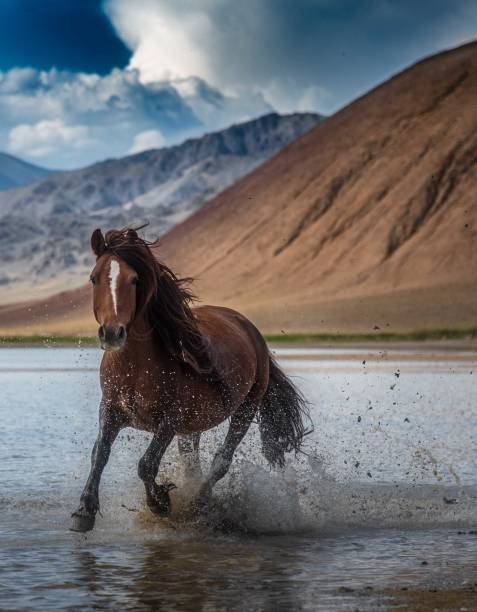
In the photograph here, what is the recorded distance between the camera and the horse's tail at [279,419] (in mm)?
10492

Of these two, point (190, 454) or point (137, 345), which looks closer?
point (137, 345)

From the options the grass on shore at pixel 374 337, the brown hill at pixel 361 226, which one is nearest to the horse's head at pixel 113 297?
the grass on shore at pixel 374 337

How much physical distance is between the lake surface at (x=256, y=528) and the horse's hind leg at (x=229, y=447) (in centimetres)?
22

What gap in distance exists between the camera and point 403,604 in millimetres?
5988

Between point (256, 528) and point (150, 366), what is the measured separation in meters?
1.72

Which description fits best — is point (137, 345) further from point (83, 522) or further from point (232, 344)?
point (232, 344)

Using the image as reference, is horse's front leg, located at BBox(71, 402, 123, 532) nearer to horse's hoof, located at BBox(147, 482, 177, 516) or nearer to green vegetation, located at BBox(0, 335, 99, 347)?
horse's hoof, located at BBox(147, 482, 177, 516)

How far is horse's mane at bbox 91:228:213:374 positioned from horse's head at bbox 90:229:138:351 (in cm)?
11

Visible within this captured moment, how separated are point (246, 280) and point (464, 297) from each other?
79.8ft

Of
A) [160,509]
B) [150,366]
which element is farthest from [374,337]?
[150,366]

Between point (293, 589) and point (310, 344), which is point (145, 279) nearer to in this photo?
point (293, 589)

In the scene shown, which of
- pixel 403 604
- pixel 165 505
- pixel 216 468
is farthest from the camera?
pixel 216 468

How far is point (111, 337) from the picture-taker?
700cm

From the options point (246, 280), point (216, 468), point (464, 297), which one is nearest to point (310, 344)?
point (464, 297)
